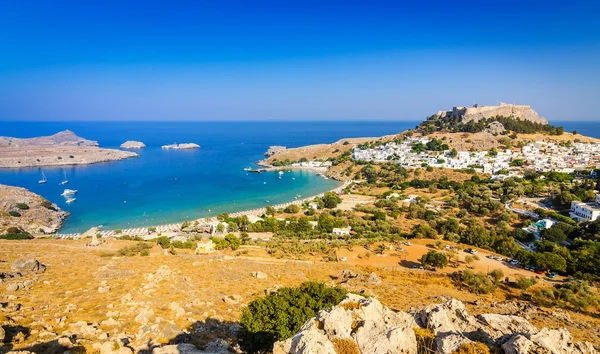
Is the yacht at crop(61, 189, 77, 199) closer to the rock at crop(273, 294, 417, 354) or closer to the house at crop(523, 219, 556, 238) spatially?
the rock at crop(273, 294, 417, 354)

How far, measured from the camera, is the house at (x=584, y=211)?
31747 mm

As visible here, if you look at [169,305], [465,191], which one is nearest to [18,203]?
[169,305]

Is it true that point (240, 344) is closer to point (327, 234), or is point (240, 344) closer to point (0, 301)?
point (0, 301)

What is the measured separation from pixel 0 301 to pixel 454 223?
34.1 meters

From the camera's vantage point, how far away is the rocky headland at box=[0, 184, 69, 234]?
3812 cm

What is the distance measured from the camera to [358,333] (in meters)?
5.95

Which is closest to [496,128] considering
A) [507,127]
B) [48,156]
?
[507,127]

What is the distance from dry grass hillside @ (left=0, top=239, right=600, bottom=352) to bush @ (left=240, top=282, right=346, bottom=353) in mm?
1519

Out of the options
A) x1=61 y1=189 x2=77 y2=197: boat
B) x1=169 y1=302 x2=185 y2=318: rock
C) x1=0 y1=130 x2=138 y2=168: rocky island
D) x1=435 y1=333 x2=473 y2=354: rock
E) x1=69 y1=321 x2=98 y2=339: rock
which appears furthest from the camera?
x1=0 y1=130 x2=138 y2=168: rocky island

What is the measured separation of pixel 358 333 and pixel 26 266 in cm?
1650

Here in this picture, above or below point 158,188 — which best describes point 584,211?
above

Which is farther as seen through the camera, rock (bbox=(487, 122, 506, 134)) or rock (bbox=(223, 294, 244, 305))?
rock (bbox=(487, 122, 506, 134))

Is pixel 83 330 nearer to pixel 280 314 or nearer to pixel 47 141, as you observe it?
pixel 280 314

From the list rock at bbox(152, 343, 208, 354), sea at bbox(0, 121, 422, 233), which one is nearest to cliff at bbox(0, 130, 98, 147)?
sea at bbox(0, 121, 422, 233)
